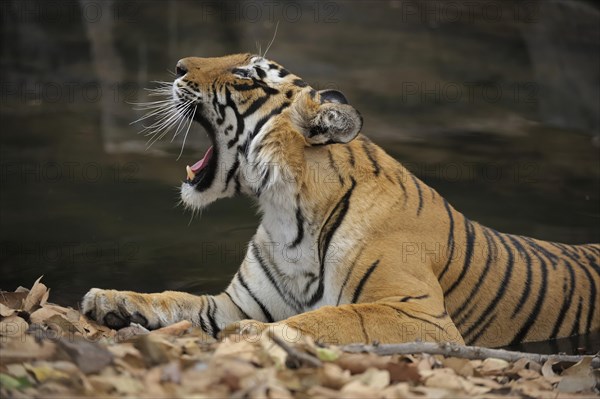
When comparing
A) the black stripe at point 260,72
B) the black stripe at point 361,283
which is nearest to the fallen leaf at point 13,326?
the black stripe at point 361,283

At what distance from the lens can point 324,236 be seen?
4.37 meters

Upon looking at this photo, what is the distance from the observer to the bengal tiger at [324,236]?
4.25 m

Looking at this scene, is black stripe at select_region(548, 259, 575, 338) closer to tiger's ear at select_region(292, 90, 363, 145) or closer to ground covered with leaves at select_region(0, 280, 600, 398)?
ground covered with leaves at select_region(0, 280, 600, 398)

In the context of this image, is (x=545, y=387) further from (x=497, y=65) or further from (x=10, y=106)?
(x=497, y=65)

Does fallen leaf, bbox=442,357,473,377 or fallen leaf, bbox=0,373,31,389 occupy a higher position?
fallen leaf, bbox=0,373,31,389

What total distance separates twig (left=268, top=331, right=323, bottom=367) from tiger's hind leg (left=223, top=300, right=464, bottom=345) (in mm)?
564

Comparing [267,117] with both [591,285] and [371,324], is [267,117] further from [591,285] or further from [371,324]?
[591,285]

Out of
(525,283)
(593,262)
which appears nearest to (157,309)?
(525,283)

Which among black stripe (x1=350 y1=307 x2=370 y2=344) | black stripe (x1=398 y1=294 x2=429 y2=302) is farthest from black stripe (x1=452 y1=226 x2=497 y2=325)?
black stripe (x1=350 y1=307 x2=370 y2=344)

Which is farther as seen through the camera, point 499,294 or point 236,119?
point 499,294

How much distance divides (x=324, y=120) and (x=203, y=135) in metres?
4.49

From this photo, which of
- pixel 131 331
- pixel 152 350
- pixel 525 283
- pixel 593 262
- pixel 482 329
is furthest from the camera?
pixel 593 262

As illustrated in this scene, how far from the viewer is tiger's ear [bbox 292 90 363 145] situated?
4211mm

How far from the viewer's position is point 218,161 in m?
4.58
